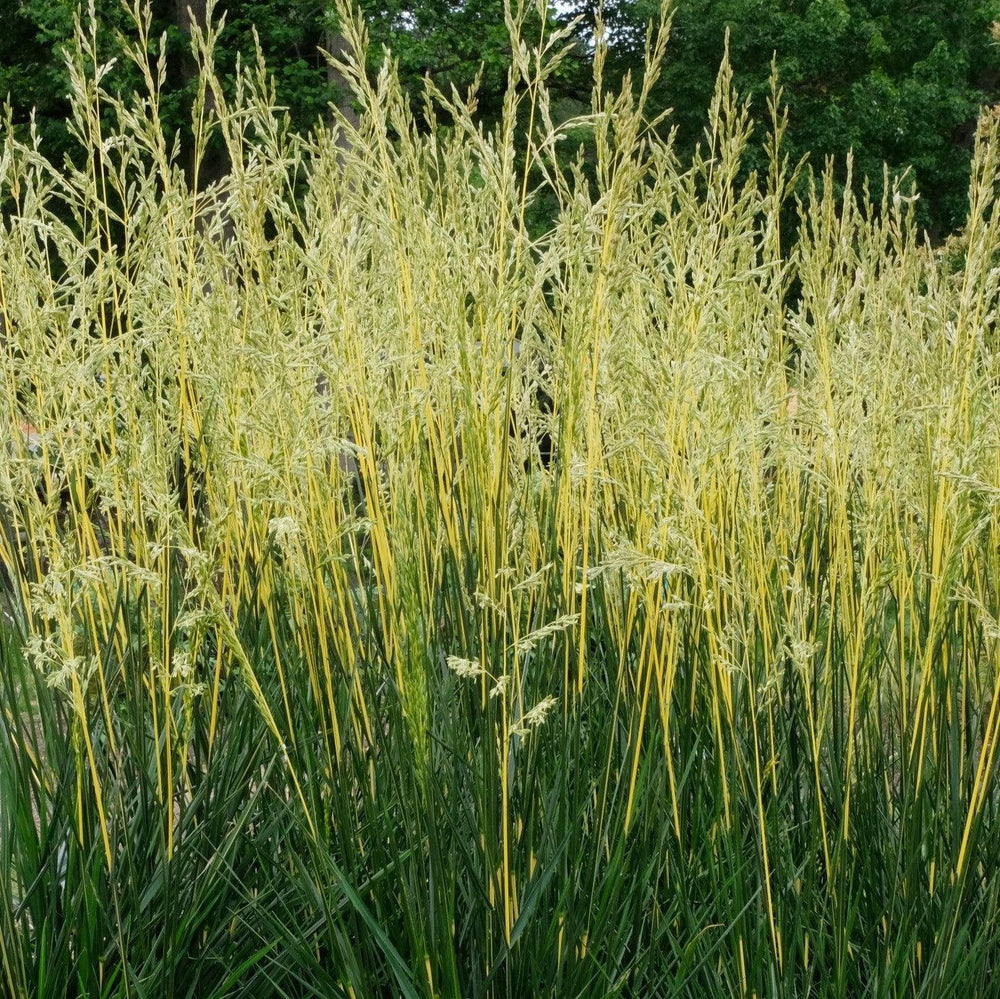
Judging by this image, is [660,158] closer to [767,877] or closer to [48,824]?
[767,877]

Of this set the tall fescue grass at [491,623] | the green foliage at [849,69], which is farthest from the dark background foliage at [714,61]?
the tall fescue grass at [491,623]

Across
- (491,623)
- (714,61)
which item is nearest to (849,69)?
(714,61)

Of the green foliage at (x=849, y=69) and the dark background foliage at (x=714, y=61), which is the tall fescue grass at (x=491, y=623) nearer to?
the dark background foliage at (x=714, y=61)

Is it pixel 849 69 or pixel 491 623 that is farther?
pixel 849 69

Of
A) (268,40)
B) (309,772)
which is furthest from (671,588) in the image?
(268,40)

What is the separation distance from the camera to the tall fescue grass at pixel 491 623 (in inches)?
69.1

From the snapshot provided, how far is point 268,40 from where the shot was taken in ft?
42.8

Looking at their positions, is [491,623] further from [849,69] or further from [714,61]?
[849,69]

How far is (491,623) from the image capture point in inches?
76.2

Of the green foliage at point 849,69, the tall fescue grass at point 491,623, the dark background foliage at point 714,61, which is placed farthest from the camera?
the green foliage at point 849,69

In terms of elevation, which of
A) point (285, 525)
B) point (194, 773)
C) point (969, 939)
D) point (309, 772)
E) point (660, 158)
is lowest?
point (969, 939)

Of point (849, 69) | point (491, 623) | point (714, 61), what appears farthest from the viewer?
point (849, 69)

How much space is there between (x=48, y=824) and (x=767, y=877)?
48.5 inches

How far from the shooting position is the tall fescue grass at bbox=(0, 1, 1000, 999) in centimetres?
176
